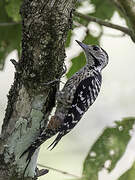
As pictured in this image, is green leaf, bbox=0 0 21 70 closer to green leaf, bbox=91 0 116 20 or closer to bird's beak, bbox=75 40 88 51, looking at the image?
bird's beak, bbox=75 40 88 51

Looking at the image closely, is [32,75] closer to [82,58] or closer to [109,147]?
[109,147]

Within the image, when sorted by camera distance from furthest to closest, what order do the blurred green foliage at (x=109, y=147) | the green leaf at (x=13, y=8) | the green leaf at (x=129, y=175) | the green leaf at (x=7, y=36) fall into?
the green leaf at (x=7, y=36), the green leaf at (x=13, y=8), the blurred green foliage at (x=109, y=147), the green leaf at (x=129, y=175)

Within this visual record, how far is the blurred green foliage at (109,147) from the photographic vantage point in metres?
4.56

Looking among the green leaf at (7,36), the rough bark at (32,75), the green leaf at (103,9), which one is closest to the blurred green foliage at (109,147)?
the rough bark at (32,75)

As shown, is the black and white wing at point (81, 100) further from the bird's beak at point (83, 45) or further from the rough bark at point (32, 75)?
the rough bark at point (32, 75)

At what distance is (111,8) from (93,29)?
30cm

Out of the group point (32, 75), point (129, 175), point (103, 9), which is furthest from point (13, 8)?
point (129, 175)

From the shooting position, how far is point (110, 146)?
4590mm

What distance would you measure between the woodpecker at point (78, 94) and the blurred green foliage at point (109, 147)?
259mm

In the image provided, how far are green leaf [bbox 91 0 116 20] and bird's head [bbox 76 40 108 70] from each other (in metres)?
0.29

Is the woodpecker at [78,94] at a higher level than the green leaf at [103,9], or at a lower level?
lower

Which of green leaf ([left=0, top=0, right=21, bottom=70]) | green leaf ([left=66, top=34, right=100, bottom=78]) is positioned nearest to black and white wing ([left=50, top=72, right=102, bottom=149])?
green leaf ([left=66, top=34, right=100, bottom=78])

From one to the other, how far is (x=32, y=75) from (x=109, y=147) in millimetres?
907

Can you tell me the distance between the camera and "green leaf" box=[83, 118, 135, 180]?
4566 mm
